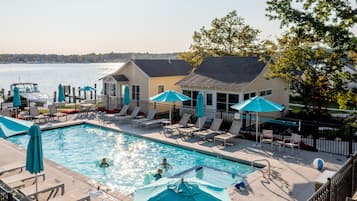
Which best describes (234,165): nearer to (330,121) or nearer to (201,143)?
(201,143)

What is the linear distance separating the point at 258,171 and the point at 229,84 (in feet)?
30.5

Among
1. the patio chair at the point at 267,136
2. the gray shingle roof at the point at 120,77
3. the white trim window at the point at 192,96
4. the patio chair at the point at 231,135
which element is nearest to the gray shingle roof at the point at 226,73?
the white trim window at the point at 192,96

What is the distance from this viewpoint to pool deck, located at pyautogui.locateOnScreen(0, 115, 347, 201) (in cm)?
1011

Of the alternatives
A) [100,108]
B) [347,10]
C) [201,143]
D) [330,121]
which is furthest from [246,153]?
[100,108]

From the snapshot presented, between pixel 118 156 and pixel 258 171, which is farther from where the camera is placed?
pixel 118 156

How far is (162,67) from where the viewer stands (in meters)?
28.3

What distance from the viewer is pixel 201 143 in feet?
55.0

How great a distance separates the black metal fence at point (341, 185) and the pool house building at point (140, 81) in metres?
18.4

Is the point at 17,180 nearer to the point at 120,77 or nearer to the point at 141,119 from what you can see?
the point at 141,119

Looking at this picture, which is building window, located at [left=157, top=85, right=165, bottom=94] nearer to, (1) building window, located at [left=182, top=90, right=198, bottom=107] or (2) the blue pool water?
(1) building window, located at [left=182, top=90, right=198, bottom=107]

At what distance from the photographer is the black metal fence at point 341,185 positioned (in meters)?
5.95

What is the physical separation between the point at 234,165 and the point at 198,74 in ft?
36.9

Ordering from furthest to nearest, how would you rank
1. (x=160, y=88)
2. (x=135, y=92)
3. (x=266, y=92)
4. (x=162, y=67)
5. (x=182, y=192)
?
(x=162, y=67) → (x=135, y=92) → (x=160, y=88) → (x=266, y=92) → (x=182, y=192)

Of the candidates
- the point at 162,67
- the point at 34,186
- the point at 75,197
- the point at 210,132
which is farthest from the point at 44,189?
the point at 162,67
